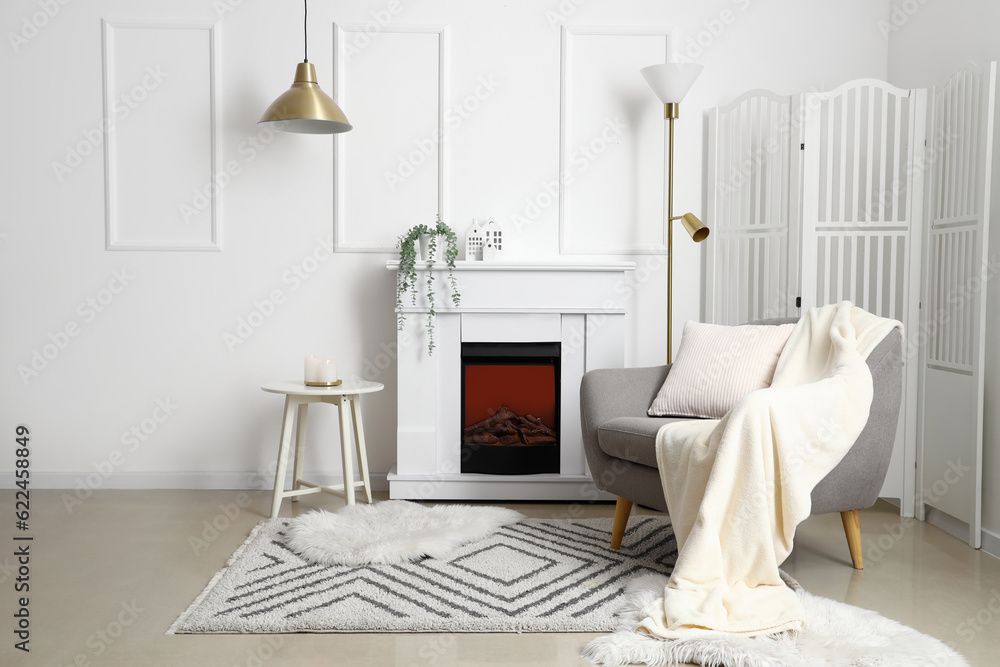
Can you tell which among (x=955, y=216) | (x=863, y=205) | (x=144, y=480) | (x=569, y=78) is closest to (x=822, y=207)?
(x=863, y=205)

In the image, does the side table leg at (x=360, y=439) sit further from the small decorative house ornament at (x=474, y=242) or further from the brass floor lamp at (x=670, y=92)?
the brass floor lamp at (x=670, y=92)

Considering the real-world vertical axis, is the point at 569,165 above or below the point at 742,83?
below

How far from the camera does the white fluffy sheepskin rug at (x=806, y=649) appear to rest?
1.76m

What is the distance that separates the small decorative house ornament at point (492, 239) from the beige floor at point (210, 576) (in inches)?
45.7

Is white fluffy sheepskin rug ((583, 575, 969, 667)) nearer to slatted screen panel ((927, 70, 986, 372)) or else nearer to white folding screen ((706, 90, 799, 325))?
slatted screen panel ((927, 70, 986, 372))

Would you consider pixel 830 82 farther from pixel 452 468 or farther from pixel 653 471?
pixel 452 468

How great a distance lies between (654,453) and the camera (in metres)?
2.35

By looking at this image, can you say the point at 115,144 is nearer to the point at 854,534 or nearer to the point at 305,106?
the point at 305,106

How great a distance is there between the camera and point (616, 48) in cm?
365

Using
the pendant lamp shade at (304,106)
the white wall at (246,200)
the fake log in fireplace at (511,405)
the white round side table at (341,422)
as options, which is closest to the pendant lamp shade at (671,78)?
the white wall at (246,200)

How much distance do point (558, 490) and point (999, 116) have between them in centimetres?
224

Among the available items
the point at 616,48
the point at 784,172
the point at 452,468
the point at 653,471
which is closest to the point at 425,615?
the point at 653,471

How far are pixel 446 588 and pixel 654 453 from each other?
0.75 metres

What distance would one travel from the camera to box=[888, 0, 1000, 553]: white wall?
8.99 ft
